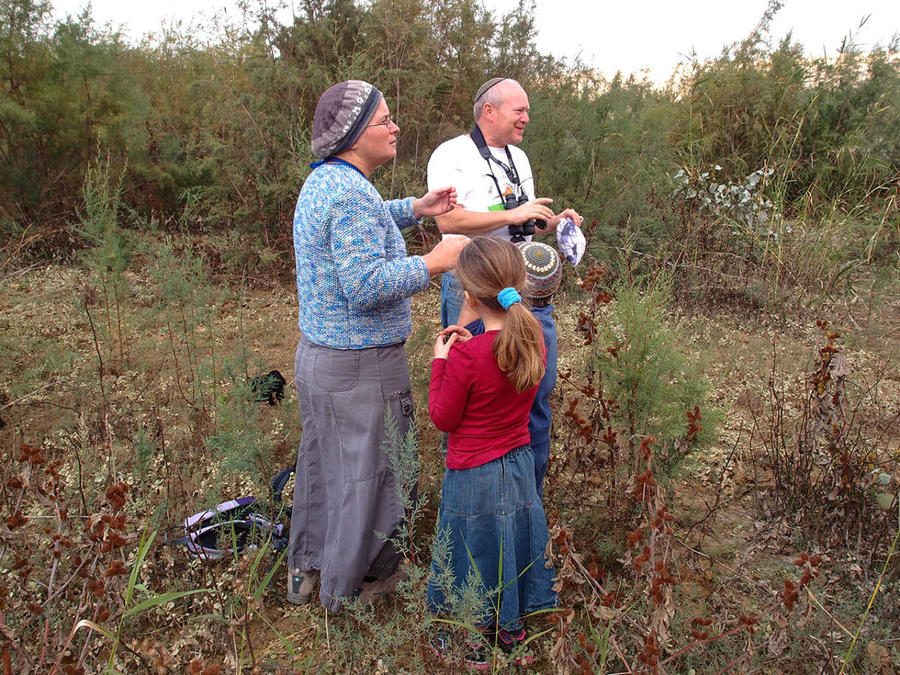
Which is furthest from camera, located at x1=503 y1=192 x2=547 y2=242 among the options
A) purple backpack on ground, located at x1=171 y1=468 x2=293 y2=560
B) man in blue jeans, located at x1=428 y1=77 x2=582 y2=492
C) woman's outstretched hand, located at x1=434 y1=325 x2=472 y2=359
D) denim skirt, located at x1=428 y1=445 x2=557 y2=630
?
purple backpack on ground, located at x1=171 y1=468 x2=293 y2=560

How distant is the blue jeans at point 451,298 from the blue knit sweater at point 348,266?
58 cm

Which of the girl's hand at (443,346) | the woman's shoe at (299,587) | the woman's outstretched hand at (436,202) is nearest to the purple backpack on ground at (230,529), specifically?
the woman's shoe at (299,587)

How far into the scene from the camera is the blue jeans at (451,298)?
3025 millimetres

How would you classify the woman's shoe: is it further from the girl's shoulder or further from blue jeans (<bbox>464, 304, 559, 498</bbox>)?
the girl's shoulder

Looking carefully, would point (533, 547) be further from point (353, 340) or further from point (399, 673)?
point (353, 340)

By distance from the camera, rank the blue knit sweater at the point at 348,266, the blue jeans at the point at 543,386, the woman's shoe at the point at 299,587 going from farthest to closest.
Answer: the woman's shoe at the point at 299,587 → the blue jeans at the point at 543,386 → the blue knit sweater at the point at 348,266

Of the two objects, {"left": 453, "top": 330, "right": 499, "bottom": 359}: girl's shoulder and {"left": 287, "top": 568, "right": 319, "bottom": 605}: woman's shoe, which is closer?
{"left": 453, "top": 330, "right": 499, "bottom": 359}: girl's shoulder

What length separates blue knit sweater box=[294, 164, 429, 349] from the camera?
221 centimetres

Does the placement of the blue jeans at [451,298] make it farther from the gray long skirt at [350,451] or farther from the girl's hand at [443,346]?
the girl's hand at [443,346]

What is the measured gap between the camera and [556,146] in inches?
269

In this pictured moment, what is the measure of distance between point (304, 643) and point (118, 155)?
7121mm

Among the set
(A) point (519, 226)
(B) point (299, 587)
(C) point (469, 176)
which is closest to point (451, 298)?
(A) point (519, 226)

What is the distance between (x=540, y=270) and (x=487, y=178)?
32.5 inches

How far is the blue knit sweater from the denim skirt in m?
0.62
